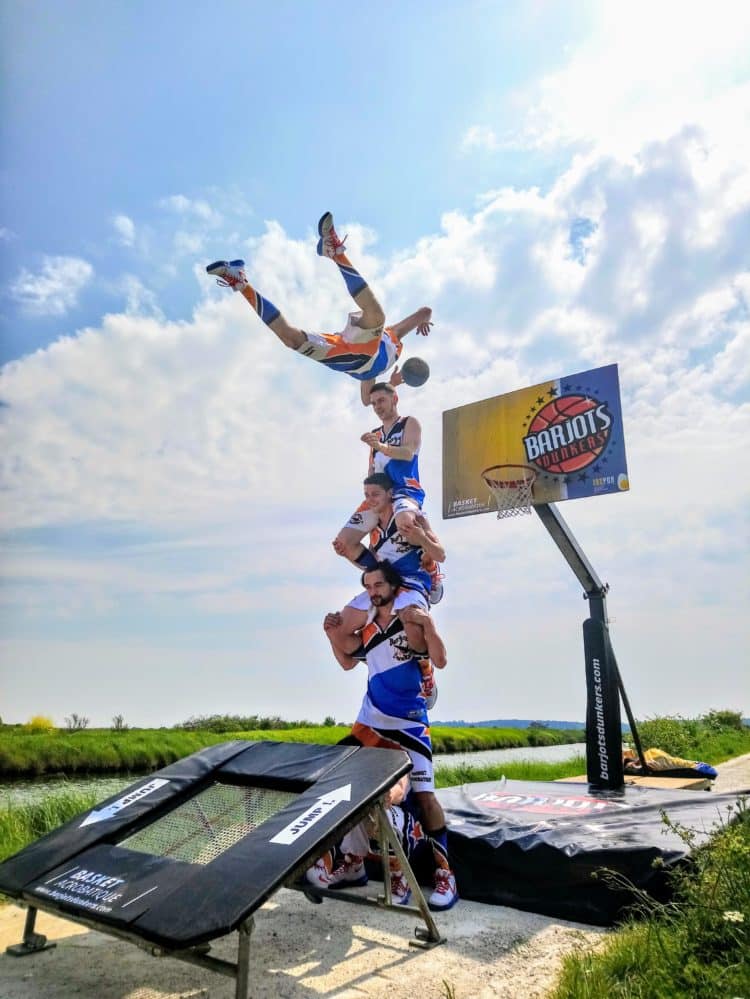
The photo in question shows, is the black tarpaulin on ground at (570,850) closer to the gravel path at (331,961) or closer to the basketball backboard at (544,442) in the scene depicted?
the gravel path at (331,961)

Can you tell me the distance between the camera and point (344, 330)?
558cm

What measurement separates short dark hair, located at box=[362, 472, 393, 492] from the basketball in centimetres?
110

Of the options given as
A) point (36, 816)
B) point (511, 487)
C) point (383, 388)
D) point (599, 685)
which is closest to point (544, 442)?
point (511, 487)

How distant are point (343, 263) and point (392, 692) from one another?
293 cm

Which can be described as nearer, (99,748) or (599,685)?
(599,685)

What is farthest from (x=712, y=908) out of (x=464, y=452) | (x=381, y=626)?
(x=464, y=452)

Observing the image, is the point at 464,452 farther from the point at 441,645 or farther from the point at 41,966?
the point at 41,966

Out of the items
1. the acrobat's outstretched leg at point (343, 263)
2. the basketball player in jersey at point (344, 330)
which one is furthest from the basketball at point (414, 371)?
the acrobat's outstretched leg at point (343, 263)

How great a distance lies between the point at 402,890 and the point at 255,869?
6.02 feet

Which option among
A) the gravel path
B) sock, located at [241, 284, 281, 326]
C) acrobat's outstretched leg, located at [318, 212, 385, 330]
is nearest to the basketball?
acrobat's outstretched leg, located at [318, 212, 385, 330]

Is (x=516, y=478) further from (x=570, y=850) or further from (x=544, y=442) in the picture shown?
(x=570, y=850)

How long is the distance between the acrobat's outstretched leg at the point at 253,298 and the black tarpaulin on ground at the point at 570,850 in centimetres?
355

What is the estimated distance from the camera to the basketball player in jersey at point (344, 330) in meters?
5.06

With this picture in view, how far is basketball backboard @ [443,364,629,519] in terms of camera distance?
8547mm
